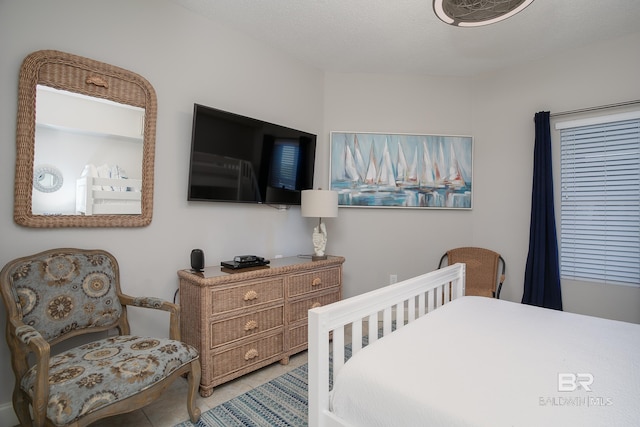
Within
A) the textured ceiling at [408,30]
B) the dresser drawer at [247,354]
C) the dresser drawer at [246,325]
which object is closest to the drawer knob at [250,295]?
the dresser drawer at [246,325]

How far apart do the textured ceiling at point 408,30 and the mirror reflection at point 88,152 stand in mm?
1042

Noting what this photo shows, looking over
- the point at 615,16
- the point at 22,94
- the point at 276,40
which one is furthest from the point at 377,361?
the point at 615,16

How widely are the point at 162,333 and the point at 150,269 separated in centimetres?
48

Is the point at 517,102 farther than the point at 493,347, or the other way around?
the point at 517,102

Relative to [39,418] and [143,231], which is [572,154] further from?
[39,418]

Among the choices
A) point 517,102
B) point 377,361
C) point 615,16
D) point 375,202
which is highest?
point 615,16

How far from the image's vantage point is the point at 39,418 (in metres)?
1.24

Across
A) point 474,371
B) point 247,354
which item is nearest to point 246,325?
point 247,354

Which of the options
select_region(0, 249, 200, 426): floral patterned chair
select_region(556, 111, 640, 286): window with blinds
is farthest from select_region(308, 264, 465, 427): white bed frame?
select_region(556, 111, 640, 286): window with blinds

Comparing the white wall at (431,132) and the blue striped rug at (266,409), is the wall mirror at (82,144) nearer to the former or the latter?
the blue striped rug at (266,409)

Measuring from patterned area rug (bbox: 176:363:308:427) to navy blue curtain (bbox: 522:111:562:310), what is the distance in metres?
2.25

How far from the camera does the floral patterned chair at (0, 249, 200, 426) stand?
1.30 meters

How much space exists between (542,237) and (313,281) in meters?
2.09

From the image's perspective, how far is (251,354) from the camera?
227 cm
